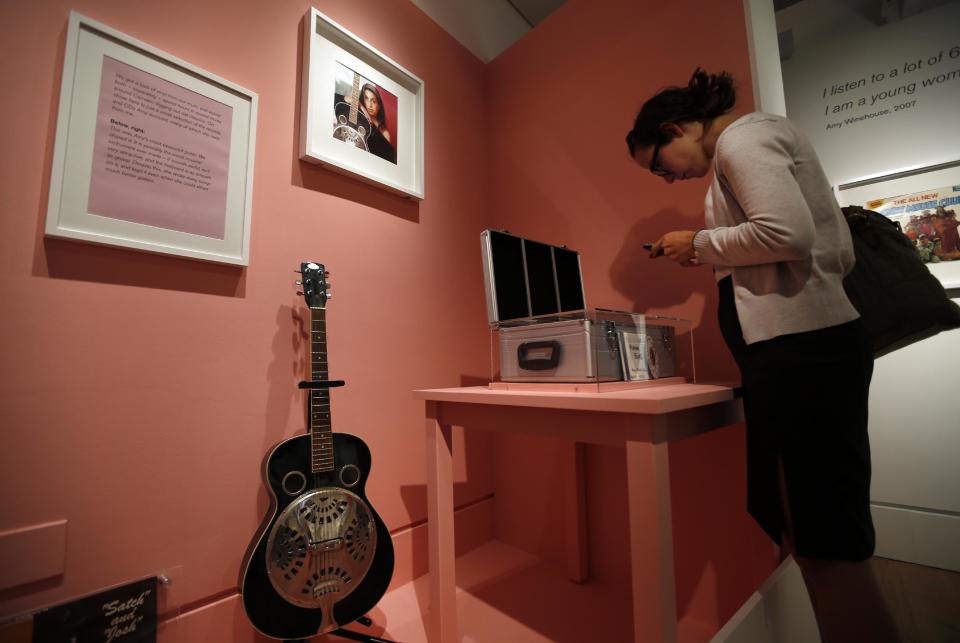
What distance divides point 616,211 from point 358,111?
97cm

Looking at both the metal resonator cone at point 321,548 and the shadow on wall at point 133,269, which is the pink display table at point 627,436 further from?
the shadow on wall at point 133,269

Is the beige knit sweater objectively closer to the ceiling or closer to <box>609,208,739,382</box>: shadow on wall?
<box>609,208,739,382</box>: shadow on wall

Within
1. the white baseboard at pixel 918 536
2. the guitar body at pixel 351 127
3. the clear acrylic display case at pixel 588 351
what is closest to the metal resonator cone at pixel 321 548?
the clear acrylic display case at pixel 588 351

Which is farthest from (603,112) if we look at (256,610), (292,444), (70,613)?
(70,613)

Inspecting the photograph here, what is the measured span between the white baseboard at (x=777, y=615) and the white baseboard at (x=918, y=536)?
4.17 ft

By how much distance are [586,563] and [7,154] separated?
1.88 m

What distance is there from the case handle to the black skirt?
40 centimetres

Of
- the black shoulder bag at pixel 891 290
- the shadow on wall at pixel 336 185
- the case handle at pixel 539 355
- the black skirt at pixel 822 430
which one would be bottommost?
the black skirt at pixel 822 430

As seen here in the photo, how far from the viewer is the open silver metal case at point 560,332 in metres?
0.93

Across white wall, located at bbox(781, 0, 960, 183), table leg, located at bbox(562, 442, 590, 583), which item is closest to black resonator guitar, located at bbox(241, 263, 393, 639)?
table leg, located at bbox(562, 442, 590, 583)

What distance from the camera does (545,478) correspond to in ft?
5.44

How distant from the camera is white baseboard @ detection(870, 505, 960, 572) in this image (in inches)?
66.4

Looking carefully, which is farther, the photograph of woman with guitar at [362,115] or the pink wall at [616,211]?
the photograph of woman with guitar at [362,115]

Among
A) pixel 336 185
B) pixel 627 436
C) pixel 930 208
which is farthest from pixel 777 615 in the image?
pixel 930 208
